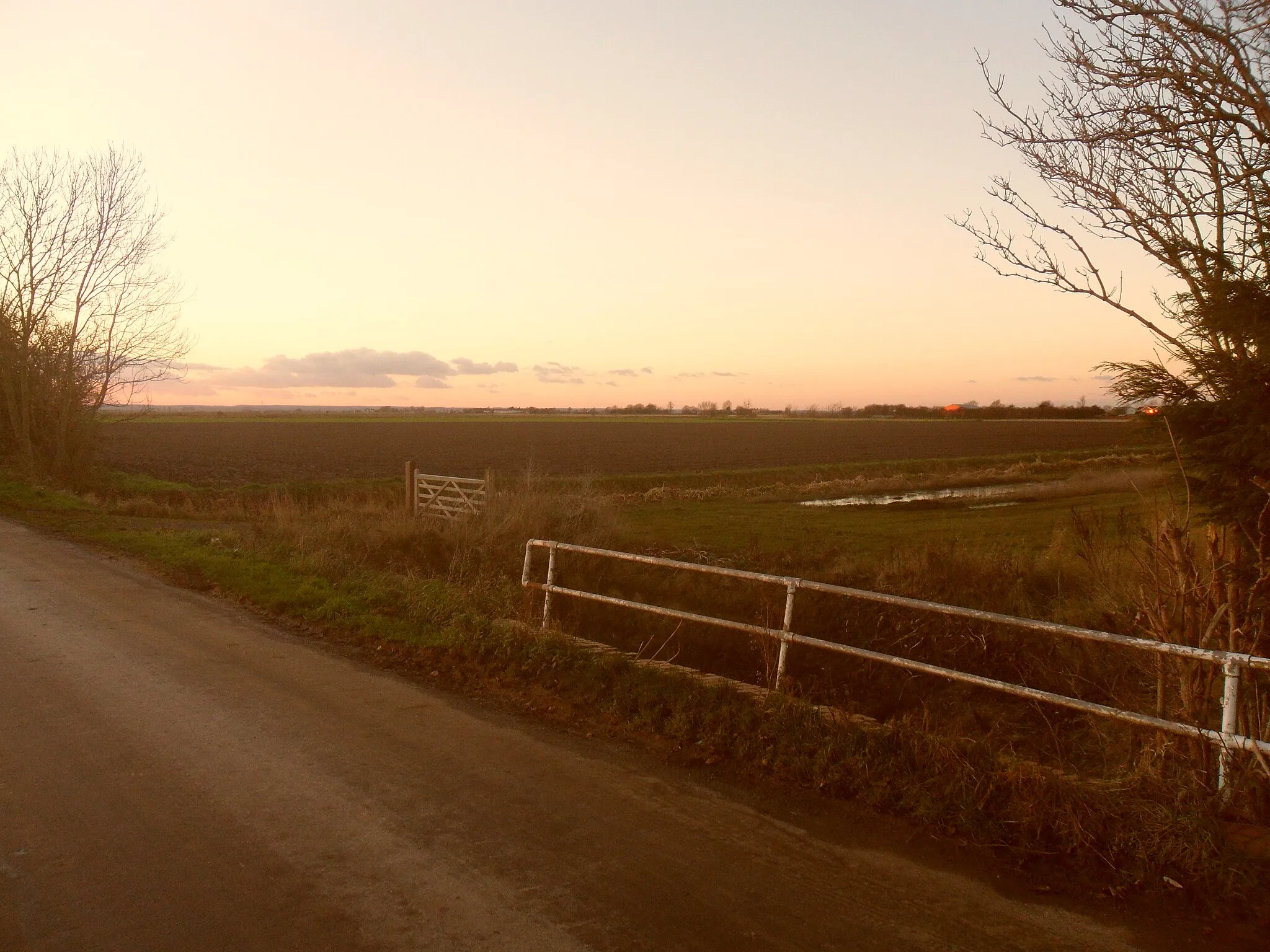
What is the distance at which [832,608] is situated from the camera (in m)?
11.6

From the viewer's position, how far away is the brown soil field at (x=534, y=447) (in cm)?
4666

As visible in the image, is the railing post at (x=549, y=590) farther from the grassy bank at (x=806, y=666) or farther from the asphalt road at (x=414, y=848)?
the asphalt road at (x=414, y=848)

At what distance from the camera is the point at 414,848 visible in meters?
4.31

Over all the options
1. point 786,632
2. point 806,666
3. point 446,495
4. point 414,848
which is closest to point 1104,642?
point 786,632

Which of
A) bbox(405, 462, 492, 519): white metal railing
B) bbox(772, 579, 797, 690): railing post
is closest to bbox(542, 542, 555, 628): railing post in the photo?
bbox(772, 579, 797, 690): railing post

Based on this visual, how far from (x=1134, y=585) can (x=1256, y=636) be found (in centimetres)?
226

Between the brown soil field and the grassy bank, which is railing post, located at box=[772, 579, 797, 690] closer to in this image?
the grassy bank

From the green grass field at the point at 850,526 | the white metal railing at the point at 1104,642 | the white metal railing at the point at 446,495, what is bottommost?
the green grass field at the point at 850,526

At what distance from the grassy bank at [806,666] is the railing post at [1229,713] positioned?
0.37 feet

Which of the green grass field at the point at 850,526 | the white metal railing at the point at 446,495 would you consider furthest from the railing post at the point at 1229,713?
the white metal railing at the point at 446,495

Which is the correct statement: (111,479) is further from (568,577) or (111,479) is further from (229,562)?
(568,577)

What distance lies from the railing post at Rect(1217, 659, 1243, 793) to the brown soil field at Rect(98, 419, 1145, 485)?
26104 mm

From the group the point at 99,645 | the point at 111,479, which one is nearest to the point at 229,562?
the point at 99,645

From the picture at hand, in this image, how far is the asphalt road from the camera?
3.63m
